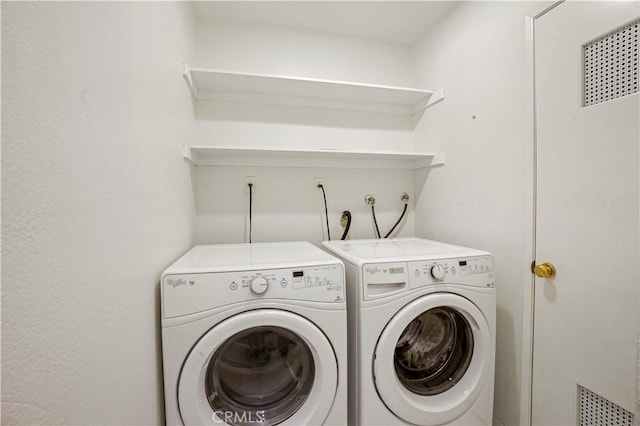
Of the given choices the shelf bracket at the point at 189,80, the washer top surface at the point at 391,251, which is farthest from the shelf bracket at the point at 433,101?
the shelf bracket at the point at 189,80

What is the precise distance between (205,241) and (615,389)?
2.04 meters

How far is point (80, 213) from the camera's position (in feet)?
1.84

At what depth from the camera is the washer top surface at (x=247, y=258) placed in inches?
41.8

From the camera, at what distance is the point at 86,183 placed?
0.58 metres

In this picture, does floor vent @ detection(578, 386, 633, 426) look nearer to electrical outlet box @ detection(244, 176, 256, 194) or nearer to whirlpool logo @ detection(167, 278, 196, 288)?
whirlpool logo @ detection(167, 278, 196, 288)

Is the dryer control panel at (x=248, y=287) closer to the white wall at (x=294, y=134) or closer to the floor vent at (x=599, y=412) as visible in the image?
the white wall at (x=294, y=134)

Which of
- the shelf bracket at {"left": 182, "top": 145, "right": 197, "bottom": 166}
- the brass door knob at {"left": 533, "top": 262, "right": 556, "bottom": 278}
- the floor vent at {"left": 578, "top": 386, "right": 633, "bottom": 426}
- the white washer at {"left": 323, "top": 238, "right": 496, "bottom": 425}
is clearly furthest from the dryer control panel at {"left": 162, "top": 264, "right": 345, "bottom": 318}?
the floor vent at {"left": 578, "top": 386, "right": 633, "bottom": 426}

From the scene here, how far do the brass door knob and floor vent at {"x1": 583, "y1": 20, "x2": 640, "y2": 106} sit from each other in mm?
645

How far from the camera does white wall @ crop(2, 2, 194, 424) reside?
41 cm

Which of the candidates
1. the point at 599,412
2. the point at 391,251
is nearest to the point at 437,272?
the point at 391,251

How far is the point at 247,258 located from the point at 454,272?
3.09 feet

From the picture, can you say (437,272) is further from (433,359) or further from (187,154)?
(187,154)

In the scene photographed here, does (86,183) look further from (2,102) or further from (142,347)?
(142,347)

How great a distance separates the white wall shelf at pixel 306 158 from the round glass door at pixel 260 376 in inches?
40.9
